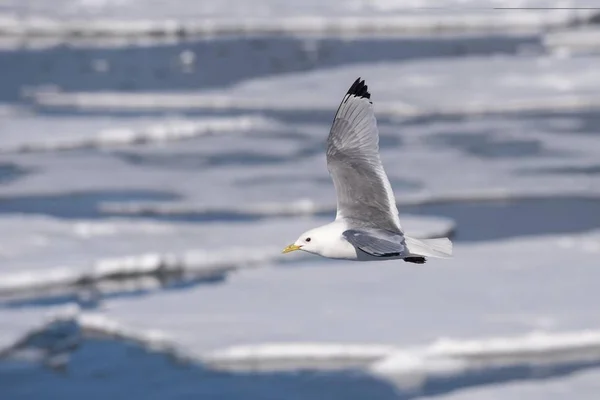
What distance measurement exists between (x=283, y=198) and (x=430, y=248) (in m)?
3.46

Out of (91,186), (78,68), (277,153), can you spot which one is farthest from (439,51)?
(91,186)

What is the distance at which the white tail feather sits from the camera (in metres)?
3.71

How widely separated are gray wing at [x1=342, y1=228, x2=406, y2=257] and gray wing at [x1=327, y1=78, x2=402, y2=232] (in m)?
0.09

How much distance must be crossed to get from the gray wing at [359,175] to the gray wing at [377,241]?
86 millimetres

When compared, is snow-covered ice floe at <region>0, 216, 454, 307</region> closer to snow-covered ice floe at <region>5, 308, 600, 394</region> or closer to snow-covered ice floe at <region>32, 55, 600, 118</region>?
snow-covered ice floe at <region>5, 308, 600, 394</region>

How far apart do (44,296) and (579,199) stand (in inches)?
135

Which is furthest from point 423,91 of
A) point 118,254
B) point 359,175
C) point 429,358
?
point 359,175

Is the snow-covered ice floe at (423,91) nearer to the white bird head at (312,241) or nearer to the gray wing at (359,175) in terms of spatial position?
the gray wing at (359,175)

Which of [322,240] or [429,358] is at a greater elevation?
[322,240]

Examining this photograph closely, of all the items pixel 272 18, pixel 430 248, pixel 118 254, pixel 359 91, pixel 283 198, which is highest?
pixel 272 18

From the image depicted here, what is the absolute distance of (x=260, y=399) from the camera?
15.4ft

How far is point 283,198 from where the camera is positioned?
719 centimetres

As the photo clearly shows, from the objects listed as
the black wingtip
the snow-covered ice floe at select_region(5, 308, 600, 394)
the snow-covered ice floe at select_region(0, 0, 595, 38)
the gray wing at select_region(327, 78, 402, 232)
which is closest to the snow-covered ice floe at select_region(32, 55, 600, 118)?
the snow-covered ice floe at select_region(0, 0, 595, 38)

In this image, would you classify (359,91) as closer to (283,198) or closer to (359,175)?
(359,175)
